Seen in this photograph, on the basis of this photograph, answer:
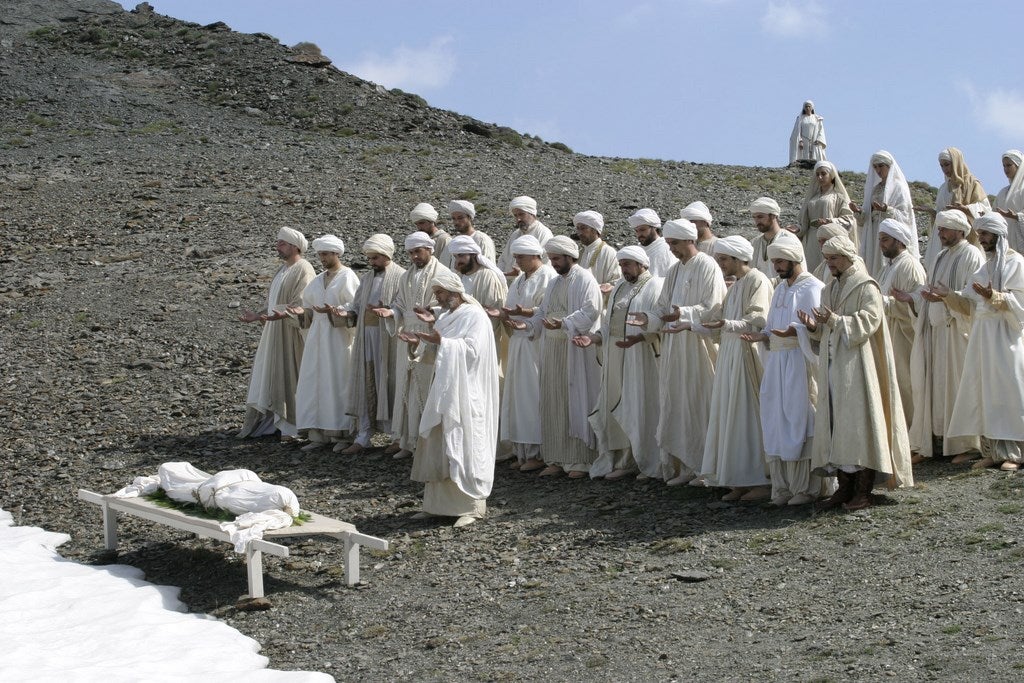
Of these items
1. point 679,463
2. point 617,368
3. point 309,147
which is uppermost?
point 309,147

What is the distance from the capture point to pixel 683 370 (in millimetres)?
10258

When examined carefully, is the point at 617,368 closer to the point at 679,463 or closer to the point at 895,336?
the point at 679,463

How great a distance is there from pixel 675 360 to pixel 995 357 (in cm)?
233

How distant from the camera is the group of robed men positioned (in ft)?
29.8

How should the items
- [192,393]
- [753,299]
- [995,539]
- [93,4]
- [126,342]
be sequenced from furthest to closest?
1. [93,4]
2. [126,342]
3. [192,393]
4. [753,299]
5. [995,539]

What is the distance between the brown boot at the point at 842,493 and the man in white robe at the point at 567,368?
2.33 metres

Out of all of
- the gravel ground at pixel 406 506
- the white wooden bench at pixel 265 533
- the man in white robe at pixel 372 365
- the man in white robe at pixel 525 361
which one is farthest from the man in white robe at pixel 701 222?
the white wooden bench at pixel 265 533

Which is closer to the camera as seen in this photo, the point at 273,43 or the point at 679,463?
the point at 679,463

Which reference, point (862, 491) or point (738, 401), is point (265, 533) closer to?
point (738, 401)

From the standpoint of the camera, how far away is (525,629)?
7.63 meters

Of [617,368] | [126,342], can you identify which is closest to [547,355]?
[617,368]

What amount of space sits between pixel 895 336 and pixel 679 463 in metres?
2.03

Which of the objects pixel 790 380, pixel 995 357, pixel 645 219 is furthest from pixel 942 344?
pixel 645 219

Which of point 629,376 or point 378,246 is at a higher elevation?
point 378,246
